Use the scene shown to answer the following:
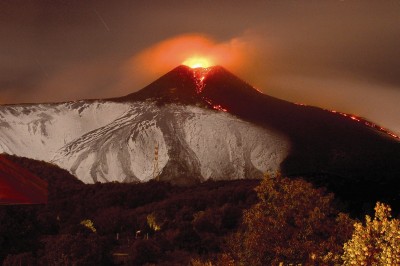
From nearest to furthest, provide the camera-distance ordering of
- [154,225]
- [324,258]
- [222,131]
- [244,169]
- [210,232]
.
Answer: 1. [324,258]
2. [210,232]
3. [154,225]
4. [244,169]
5. [222,131]

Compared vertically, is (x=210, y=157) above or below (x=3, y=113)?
below

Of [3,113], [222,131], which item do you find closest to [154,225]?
[222,131]

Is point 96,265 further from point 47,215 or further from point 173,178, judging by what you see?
point 173,178

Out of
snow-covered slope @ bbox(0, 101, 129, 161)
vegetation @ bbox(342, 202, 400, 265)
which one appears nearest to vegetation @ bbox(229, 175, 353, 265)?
vegetation @ bbox(342, 202, 400, 265)

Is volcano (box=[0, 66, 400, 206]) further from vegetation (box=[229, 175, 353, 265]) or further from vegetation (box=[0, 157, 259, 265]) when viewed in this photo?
vegetation (box=[229, 175, 353, 265])

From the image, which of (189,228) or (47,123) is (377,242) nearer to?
(189,228)
